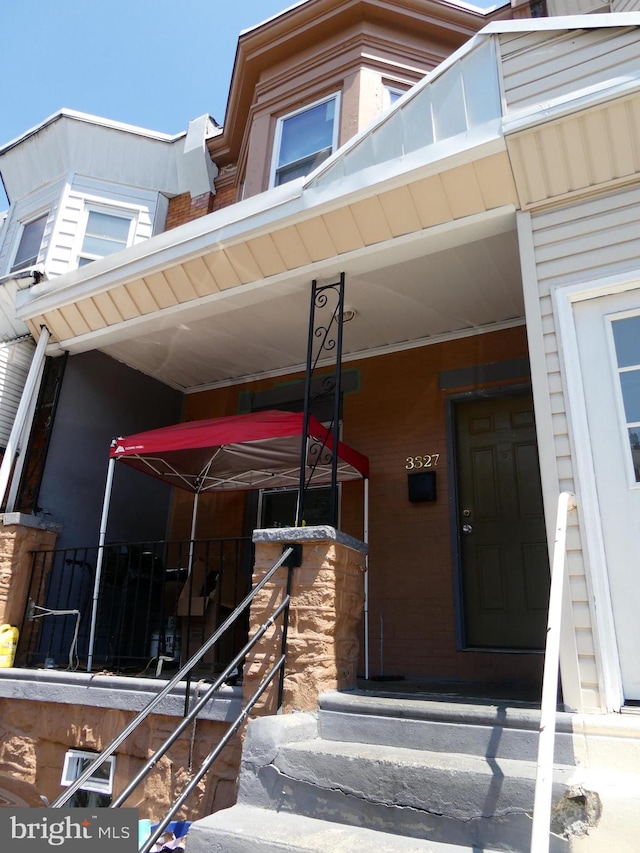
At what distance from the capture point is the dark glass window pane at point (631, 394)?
3393 millimetres

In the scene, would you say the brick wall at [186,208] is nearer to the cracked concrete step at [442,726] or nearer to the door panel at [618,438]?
the door panel at [618,438]

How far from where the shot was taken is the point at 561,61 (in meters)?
4.02

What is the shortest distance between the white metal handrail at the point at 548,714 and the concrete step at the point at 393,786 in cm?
38

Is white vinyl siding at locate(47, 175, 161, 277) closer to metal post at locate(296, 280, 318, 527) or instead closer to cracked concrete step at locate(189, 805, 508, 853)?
metal post at locate(296, 280, 318, 527)

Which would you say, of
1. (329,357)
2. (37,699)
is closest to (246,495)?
(329,357)

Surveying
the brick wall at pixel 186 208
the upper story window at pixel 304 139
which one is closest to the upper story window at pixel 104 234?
the brick wall at pixel 186 208

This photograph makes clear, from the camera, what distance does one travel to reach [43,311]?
6105 mm

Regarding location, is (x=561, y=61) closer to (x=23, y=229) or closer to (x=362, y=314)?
(x=362, y=314)

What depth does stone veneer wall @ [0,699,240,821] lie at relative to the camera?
3623mm

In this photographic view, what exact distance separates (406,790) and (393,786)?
59 mm

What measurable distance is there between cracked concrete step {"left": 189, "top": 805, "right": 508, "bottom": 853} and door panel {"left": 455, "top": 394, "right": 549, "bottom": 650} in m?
2.93

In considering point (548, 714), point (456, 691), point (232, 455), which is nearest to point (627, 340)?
point (548, 714)

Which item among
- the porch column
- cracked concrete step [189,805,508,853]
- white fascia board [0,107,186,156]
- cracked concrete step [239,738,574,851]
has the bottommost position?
cracked concrete step [189,805,508,853]

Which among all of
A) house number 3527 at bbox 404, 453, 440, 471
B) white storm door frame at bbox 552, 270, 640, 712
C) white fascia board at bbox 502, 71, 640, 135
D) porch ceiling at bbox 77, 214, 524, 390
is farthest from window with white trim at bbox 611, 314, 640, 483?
house number 3527 at bbox 404, 453, 440, 471
